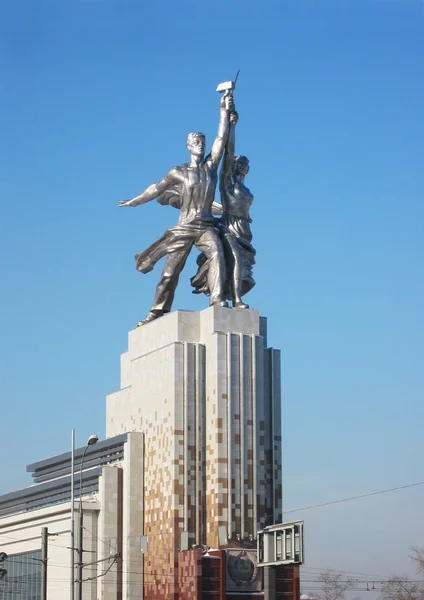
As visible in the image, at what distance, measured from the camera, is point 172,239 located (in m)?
72.8

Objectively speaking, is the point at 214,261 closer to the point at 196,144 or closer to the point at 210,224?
the point at 210,224

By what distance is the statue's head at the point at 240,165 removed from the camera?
7388cm

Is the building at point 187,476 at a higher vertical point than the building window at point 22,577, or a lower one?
higher

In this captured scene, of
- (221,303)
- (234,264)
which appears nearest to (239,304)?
(221,303)

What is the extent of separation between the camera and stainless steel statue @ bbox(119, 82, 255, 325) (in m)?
71.6

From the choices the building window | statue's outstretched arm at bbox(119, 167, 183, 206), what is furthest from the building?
statue's outstretched arm at bbox(119, 167, 183, 206)

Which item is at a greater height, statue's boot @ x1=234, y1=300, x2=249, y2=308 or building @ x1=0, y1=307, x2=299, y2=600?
statue's boot @ x1=234, y1=300, x2=249, y2=308

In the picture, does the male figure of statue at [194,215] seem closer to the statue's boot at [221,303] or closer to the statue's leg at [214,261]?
the statue's leg at [214,261]

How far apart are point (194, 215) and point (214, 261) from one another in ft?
8.92

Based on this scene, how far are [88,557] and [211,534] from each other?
24.8 ft

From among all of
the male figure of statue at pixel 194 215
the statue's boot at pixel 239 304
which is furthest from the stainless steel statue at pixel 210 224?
the statue's boot at pixel 239 304

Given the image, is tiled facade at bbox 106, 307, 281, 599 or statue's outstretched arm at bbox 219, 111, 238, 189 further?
statue's outstretched arm at bbox 219, 111, 238, 189

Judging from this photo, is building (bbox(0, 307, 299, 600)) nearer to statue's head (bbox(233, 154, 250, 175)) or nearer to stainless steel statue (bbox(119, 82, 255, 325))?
stainless steel statue (bbox(119, 82, 255, 325))

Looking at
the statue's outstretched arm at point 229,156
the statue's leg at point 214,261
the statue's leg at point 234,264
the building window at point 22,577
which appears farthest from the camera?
the building window at point 22,577
